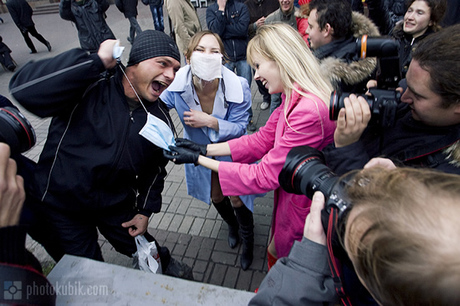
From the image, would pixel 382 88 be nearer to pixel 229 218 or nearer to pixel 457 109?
pixel 457 109

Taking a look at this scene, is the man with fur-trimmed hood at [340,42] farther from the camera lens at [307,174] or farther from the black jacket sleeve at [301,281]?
the black jacket sleeve at [301,281]

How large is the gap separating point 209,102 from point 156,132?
897 mm

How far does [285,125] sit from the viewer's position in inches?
68.6

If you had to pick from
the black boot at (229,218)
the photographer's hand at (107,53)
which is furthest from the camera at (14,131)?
the black boot at (229,218)

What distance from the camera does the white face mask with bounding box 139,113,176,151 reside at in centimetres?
175

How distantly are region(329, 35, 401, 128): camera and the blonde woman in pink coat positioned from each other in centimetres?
22

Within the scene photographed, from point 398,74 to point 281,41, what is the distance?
0.69 metres

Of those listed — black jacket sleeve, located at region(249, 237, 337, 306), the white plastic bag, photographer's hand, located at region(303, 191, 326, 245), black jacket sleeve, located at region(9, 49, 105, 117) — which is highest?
black jacket sleeve, located at region(9, 49, 105, 117)

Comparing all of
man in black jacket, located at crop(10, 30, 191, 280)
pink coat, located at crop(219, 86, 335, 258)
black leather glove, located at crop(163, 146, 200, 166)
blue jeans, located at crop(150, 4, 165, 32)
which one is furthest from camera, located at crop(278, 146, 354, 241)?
blue jeans, located at crop(150, 4, 165, 32)

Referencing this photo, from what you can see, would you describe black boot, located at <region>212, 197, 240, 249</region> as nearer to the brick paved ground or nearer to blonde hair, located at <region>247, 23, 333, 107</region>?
the brick paved ground

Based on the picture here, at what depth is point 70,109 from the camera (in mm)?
1704

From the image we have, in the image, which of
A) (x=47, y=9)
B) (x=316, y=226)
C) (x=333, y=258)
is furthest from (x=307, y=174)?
(x=47, y=9)

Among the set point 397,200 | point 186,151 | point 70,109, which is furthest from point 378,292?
point 70,109

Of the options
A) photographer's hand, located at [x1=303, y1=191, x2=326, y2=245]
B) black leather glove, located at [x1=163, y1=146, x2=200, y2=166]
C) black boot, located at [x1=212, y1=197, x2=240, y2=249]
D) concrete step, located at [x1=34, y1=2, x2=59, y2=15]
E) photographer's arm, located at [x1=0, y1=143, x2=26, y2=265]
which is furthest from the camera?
concrete step, located at [x1=34, y1=2, x2=59, y2=15]
